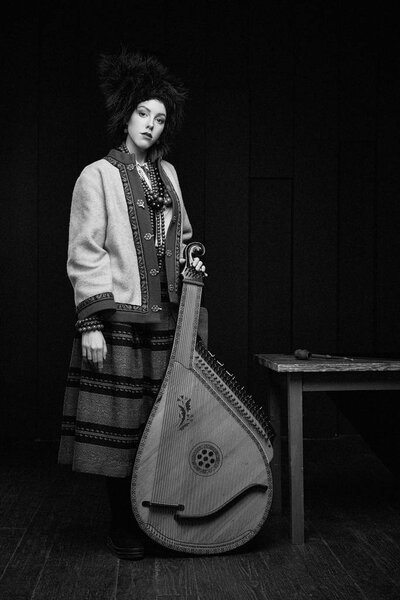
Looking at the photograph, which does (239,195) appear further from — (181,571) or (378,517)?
(181,571)

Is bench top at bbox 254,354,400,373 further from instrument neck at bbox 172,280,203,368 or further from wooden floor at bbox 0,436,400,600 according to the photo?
wooden floor at bbox 0,436,400,600

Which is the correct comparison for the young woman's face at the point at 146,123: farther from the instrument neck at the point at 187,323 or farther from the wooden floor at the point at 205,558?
the wooden floor at the point at 205,558

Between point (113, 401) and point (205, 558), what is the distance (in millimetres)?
541

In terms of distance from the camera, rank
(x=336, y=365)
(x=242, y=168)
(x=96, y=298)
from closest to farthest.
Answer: (x=96, y=298) < (x=336, y=365) < (x=242, y=168)

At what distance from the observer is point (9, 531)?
8.19ft

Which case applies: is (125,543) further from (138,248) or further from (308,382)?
(138,248)

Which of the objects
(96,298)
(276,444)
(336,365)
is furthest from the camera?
(276,444)

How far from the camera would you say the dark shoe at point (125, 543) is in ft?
7.38

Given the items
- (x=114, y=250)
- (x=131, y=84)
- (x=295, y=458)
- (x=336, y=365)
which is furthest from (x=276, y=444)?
(x=131, y=84)

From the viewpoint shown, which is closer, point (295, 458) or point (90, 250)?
point (90, 250)

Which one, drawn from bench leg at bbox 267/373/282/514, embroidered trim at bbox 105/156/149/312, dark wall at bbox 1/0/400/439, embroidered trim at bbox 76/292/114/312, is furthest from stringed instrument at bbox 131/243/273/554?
dark wall at bbox 1/0/400/439

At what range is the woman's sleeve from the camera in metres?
2.23

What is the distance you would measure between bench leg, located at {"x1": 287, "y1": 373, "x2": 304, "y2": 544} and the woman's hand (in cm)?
61

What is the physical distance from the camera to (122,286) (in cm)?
229
